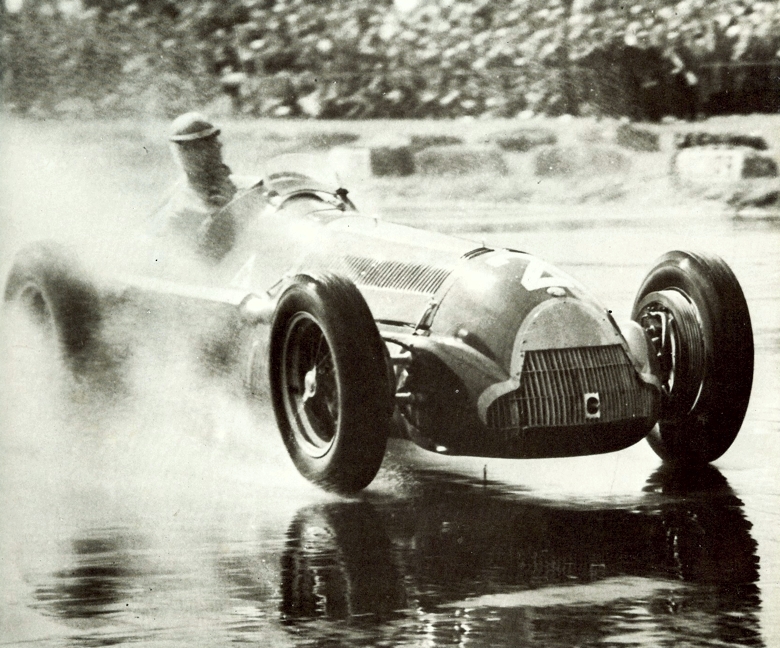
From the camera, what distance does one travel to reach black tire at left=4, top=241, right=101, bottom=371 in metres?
7.13

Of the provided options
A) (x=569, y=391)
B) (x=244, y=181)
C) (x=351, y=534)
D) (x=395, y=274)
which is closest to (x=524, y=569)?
(x=351, y=534)

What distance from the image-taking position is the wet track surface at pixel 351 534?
432 cm

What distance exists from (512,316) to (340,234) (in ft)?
4.30

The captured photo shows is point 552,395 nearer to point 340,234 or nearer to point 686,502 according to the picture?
point 686,502

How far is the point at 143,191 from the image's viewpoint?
737cm

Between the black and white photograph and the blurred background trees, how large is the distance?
0.08 ft

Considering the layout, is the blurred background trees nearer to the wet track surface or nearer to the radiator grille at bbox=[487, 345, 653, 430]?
the wet track surface

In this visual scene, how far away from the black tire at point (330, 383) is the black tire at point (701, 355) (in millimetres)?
1431

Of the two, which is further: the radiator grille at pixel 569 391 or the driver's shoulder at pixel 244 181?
the driver's shoulder at pixel 244 181

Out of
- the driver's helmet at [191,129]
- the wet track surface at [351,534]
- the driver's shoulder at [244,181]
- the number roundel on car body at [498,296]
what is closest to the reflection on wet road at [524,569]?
the wet track surface at [351,534]

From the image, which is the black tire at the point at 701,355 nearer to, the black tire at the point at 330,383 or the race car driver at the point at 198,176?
the black tire at the point at 330,383

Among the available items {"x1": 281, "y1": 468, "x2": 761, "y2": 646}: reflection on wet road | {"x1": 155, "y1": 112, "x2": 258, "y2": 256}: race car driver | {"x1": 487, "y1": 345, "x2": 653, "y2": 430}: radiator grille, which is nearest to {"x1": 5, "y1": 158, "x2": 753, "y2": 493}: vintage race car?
{"x1": 487, "y1": 345, "x2": 653, "y2": 430}: radiator grille

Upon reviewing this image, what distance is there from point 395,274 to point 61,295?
84.2 inches

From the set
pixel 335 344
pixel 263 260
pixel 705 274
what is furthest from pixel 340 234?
pixel 705 274
